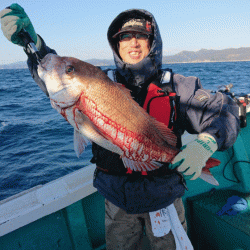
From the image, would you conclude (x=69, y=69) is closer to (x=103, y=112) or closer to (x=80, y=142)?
(x=103, y=112)

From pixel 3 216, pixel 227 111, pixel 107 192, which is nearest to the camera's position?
pixel 227 111

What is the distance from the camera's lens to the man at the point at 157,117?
187 cm

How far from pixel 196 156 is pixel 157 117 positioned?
528 millimetres

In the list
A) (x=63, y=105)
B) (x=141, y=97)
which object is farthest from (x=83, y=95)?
(x=141, y=97)

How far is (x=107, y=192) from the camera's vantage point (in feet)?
6.94

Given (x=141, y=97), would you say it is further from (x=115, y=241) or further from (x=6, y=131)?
(x=6, y=131)

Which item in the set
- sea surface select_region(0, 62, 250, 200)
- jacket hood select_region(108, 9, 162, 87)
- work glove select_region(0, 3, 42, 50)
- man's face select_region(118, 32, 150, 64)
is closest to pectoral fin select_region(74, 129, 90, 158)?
jacket hood select_region(108, 9, 162, 87)

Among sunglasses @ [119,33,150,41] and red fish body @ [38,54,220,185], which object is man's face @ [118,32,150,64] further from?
red fish body @ [38,54,220,185]

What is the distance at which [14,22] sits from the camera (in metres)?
1.99

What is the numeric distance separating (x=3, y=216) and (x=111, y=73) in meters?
1.94

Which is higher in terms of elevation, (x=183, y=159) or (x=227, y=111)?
(x=227, y=111)

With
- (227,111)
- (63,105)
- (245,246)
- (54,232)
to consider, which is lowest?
(245,246)

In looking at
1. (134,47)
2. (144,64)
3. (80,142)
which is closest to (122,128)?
(80,142)

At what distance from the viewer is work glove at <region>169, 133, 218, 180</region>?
5.89 ft
